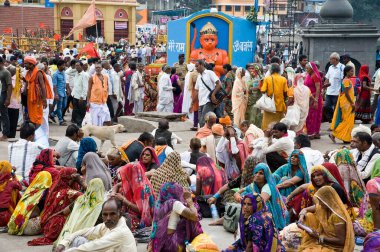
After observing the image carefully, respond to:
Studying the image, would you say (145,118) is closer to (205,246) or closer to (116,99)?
(116,99)

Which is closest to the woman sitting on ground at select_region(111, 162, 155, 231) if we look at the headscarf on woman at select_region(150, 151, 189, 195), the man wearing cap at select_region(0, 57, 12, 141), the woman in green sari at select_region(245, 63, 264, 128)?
the headscarf on woman at select_region(150, 151, 189, 195)

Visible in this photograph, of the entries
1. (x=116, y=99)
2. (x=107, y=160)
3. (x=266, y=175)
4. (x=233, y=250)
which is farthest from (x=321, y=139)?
(x=233, y=250)

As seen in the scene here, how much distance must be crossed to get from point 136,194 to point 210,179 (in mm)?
1150

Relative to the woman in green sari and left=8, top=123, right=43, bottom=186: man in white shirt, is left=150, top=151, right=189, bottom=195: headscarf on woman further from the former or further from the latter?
the woman in green sari

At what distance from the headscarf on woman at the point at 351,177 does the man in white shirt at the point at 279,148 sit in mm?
1316

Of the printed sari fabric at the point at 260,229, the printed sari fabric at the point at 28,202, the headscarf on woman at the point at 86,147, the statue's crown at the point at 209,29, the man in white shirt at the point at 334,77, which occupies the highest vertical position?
the statue's crown at the point at 209,29

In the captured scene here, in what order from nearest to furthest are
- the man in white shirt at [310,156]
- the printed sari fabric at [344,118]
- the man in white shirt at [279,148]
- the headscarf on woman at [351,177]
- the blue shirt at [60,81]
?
the headscarf on woman at [351,177], the man in white shirt at [310,156], the man in white shirt at [279,148], the printed sari fabric at [344,118], the blue shirt at [60,81]

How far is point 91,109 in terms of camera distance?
14.3 m

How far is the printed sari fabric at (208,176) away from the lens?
29.4 ft

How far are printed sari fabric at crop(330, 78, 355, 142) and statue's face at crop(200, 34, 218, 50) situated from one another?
23.6 feet

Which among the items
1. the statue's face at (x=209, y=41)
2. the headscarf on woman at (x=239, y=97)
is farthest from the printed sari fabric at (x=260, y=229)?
the statue's face at (x=209, y=41)

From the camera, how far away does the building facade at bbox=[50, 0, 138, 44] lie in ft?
172

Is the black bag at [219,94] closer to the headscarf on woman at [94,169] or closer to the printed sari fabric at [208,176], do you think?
the printed sari fabric at [208,176]

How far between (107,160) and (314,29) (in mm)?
9652
